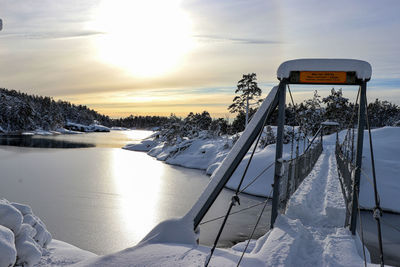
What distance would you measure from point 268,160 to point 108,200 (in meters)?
12.8

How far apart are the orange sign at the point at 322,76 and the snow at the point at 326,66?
0.21ft

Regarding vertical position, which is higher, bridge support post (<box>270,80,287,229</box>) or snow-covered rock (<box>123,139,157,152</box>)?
bridge support post (<box>270,80,287,229</box>)

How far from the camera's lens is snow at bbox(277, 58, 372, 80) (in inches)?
184

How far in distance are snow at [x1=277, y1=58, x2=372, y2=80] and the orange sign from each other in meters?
0.07

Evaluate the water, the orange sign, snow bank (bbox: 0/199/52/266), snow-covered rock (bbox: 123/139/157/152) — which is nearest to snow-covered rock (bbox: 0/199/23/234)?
snow bank (bbox: 0/199/52/266)

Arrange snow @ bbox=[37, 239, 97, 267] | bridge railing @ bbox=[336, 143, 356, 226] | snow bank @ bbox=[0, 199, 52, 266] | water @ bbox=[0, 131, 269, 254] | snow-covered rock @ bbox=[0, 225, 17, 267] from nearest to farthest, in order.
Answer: bridge railing @ bbox=[336, 143, 356, 226] → snow-covered rock @ bbox=[0, 225, 17, 267] → snow bank @ bbox=[0, 199, 52, 266] → snow @ bbox=[37, 239, 97, 267] → water @ bbox=[0, 131, 269, 254]

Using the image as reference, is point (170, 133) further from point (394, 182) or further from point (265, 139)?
point (394, 182)

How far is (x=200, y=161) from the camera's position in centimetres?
3550

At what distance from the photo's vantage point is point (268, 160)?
81.8 feet

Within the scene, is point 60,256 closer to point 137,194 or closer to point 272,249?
point 272,249

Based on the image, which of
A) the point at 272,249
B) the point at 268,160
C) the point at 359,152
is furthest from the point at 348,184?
the point at 268,160

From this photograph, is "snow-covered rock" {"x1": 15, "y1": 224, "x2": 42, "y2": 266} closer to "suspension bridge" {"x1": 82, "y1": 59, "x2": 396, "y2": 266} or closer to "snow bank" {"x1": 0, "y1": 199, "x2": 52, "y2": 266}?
"snow bank" {"x1": 0, "y1": 199, "x2": 52, "y2": 266}

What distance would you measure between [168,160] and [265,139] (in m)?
12.3

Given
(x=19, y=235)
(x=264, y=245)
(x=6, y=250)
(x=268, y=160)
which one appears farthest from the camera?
(x=268, y=160)
